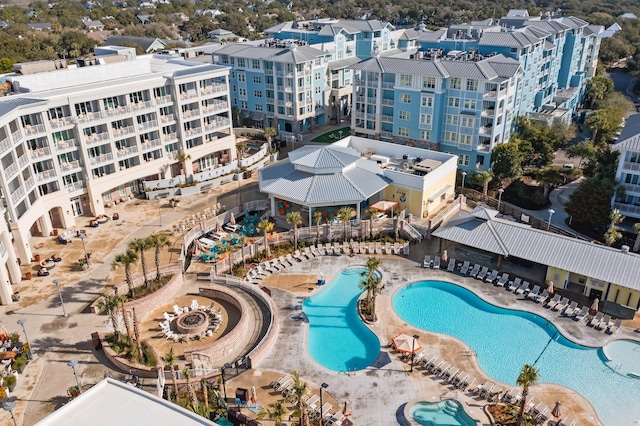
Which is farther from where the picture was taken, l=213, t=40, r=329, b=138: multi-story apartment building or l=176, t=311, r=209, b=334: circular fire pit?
l=213, t=40, r=329, b=138: multi-story apartment building

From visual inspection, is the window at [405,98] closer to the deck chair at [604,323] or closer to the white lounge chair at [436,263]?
the white lounge chair at [436,263]

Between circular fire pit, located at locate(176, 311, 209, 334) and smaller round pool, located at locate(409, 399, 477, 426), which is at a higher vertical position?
circular fire pit, located at locate(176, 311, 209, 334)

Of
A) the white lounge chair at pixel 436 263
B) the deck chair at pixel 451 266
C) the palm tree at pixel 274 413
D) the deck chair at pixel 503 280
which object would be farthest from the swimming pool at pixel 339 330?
the deck chair at pixel 503 280

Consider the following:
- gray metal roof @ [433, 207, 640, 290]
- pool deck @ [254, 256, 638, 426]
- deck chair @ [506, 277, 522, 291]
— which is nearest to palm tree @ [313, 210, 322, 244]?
pool deck @ [254, 256, 638, 426]

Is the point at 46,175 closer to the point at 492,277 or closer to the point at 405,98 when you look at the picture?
the point at 405,98

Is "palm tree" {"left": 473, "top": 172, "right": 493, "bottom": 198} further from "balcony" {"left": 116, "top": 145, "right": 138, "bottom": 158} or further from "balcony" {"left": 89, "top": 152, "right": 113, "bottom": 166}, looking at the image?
"balcony" {"left": 89, "top": 152, "right": 113, "bottom": 166}

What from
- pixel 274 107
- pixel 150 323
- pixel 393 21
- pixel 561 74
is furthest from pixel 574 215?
pixel 393 21
